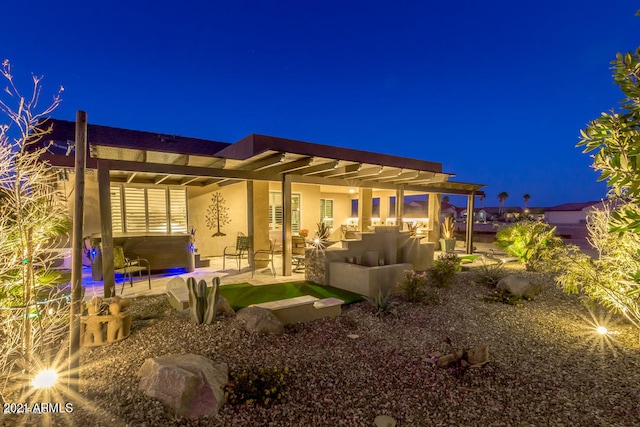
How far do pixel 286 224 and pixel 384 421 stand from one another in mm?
5769

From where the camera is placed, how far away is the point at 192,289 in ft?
14.4

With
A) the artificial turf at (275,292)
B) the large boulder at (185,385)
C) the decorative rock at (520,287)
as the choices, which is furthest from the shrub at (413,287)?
the large boulder at (185,385)

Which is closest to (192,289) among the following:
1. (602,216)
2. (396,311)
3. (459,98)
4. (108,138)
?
(396,311)

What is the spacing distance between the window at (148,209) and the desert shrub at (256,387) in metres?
8.69

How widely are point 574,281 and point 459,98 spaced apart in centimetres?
5643

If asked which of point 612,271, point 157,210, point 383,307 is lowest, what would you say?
point 383,307

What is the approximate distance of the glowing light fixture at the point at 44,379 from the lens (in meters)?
2.76

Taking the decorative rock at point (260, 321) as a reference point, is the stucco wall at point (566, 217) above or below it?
below

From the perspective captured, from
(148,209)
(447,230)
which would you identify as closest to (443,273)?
(447,230)

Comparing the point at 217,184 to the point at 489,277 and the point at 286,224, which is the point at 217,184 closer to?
the point at 286,224

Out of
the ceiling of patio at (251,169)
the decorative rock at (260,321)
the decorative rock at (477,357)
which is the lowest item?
the decorative rock at (477,357)

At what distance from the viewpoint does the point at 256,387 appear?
111 inches

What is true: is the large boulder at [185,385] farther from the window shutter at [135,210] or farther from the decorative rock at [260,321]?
the window shutter at [135,210]

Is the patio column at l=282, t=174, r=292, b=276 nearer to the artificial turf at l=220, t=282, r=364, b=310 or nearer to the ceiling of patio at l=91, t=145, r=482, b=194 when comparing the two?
the ceiling of patio at l=91, t=145, r=482, b=194
